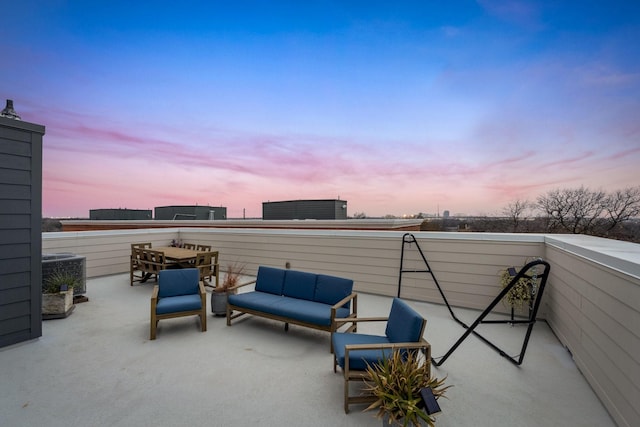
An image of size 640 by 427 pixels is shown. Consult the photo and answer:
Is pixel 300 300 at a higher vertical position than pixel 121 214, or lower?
lower

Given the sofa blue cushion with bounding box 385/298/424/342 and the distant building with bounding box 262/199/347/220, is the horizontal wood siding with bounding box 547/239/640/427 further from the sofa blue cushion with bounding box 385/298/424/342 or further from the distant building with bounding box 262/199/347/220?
the distant building with bounding box 262/199/347/220

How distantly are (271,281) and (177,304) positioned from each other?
125 centimetres

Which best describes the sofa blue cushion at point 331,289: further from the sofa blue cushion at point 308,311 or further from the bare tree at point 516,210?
the bare tree at point 516,210

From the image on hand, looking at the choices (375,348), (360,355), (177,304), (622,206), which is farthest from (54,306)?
(622,206)

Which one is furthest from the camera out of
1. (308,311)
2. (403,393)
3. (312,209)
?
(312,209)

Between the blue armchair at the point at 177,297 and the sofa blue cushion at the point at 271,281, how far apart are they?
2.69 feet

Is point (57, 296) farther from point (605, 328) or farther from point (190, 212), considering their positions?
point (190, 212)

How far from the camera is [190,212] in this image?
46.1 ft

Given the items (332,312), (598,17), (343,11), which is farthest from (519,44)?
(332,312)

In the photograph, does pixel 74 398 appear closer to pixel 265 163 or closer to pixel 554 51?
pixel 554 51

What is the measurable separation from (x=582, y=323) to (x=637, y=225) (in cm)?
454

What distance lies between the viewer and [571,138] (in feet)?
23.7

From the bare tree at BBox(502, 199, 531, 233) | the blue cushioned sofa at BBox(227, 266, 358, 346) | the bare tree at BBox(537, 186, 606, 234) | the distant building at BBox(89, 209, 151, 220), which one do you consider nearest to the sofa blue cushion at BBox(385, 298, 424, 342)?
the blue cushioned sofa at BBox(227, 266, 358, 346)

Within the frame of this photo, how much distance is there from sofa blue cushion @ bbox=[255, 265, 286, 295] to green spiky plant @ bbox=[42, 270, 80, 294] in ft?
9.70
